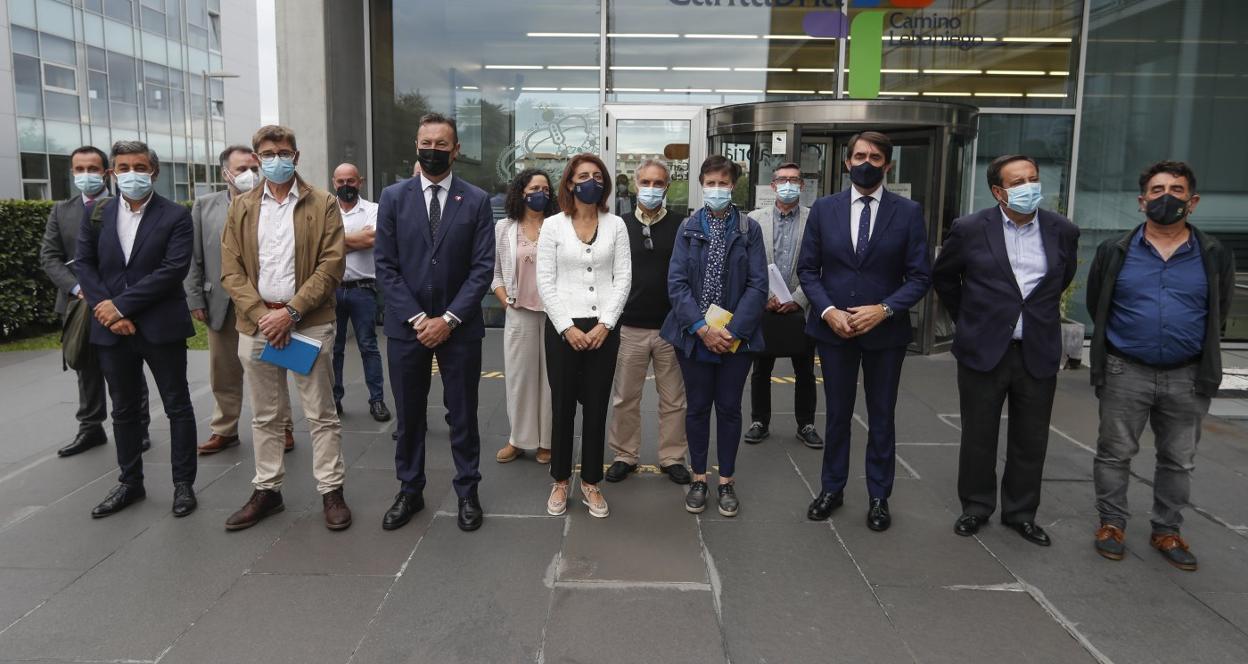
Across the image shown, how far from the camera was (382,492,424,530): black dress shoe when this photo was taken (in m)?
4.03

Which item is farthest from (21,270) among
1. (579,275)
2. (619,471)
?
(579,275)

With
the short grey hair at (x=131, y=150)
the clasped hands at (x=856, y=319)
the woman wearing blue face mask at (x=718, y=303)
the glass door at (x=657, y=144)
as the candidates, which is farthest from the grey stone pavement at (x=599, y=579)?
the glass door at (x=657, y=144)

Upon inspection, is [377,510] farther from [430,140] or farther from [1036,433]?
[1036,433]

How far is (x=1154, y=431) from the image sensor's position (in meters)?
3.79

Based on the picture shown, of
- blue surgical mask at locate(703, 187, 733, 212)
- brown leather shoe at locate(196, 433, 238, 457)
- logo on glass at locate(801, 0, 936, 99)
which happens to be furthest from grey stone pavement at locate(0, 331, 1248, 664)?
logo on glass at locate(801, 0, 936, 99)

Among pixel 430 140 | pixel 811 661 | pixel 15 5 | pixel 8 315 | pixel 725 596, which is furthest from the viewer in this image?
pixel 15 5

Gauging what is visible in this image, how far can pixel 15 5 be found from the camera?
27.7 m

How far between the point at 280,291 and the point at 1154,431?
4257 millimetres

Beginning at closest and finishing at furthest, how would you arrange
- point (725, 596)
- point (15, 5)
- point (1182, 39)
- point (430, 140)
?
1. point (725, 596)
2. point (430, 140)
3. point (1182, 39)
4. point (15, 5)

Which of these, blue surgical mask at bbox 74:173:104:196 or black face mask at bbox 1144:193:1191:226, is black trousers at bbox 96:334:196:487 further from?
black face mask at bbox 1144:193:1191:226

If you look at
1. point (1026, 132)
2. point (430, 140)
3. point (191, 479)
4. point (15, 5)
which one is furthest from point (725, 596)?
point (15, 5)

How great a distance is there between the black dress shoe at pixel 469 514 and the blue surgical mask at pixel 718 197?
1.95m

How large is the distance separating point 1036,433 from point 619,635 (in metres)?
2.35

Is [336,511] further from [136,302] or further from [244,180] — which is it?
[244,180]
